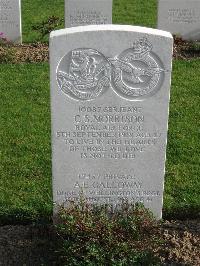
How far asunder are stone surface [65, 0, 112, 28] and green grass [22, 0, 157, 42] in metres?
0.98

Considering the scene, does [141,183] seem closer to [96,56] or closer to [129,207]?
[129,207]

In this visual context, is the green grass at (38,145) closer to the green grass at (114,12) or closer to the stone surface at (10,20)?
the stone surface at (10,20)

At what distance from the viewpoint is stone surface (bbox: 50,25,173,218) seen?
14.1ft

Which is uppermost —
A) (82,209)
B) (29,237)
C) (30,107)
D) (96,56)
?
(96,56)

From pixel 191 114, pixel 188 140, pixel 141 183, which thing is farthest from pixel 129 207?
pixel 191 114

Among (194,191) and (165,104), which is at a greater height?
(165,104)

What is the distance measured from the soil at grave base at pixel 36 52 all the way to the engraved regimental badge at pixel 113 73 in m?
5.44

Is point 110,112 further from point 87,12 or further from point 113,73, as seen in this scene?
point 87,12

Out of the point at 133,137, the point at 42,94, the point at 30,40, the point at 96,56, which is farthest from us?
the point at 30,40

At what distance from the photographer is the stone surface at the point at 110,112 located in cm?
431

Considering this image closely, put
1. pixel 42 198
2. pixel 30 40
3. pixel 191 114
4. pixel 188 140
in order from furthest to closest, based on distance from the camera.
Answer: pixel 30 40 < pixel 191 114 < pixel 188 140 < pixel 42 198

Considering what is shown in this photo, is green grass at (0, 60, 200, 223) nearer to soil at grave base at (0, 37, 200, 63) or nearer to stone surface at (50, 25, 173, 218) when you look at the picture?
soil at grave base at (0, 37, 200, 63)

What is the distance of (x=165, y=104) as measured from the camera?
14.9 feet

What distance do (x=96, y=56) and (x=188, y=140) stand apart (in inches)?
112
